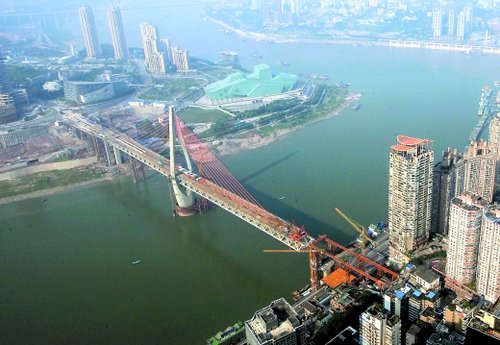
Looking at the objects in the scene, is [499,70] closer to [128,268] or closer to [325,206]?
[325,206]

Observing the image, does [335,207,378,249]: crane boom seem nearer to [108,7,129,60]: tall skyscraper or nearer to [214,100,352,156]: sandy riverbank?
[214,100,352,156]: sandy riverbank

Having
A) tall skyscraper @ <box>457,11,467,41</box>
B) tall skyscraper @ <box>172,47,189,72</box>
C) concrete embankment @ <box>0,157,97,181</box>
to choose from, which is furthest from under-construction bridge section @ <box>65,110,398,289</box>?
tall skyscraper @ <box>457,11,467,41</box>

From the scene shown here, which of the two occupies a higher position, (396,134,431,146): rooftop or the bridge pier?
(396,134,431,146): rooftop

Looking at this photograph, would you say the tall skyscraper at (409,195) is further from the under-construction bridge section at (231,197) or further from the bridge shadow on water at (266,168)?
the bridge shadow on water at (266,168)

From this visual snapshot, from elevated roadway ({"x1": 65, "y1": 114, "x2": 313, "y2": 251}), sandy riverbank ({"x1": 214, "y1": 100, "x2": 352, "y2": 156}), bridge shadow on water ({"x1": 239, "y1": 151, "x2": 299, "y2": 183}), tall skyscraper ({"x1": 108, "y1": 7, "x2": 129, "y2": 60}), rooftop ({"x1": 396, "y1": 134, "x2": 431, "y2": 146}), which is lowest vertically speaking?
bridge shadow on water ({"x1": 239, "y1": 151, "x2": 299, "y2": 183})

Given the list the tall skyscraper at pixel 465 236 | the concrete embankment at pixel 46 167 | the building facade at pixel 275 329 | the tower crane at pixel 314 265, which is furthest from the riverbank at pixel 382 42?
the building facade at pixel 275 329
